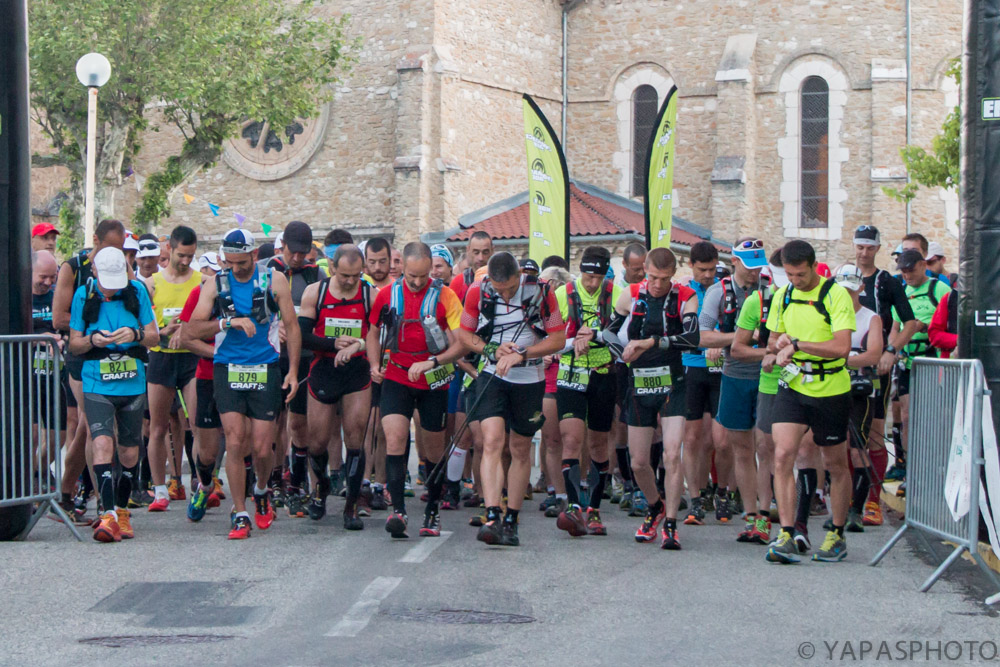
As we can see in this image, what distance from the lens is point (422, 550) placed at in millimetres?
9062

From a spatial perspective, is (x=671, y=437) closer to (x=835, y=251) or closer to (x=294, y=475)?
(x=294, y=475)

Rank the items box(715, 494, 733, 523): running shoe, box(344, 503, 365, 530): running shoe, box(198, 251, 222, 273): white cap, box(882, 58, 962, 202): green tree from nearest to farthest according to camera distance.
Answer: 1. box(344, 503, 365, 530): running shoe
2. box(715, 494, 733, 523): running shoe
3. box(198, 251, 222, 273): white cap
4. box(882, 58, 962, 202): green tree

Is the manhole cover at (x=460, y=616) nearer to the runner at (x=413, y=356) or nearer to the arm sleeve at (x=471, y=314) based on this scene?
the runner at (x=413, y=356)

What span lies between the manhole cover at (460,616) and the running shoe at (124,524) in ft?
10.2

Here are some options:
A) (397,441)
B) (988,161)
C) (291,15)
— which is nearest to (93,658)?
(397,441)

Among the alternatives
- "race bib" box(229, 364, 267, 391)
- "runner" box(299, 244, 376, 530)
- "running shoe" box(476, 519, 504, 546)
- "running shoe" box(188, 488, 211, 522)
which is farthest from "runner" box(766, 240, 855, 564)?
"running shoe" box(188, 488, 211, 522)

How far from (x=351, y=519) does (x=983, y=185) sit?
4971mm

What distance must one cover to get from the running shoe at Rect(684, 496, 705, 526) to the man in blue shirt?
426cm

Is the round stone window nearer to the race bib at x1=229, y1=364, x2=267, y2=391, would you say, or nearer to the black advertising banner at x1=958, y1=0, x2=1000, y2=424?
the race bib at x1=229, y1=364, x2=267, y2=391

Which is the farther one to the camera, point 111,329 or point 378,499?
point 378,499

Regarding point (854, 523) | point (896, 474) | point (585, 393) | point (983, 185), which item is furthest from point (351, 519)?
point (896, 474)

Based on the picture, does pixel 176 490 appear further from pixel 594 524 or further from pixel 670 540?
pixel 670 540

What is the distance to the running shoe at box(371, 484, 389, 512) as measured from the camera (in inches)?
446

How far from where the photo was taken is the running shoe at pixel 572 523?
973 centimetres
